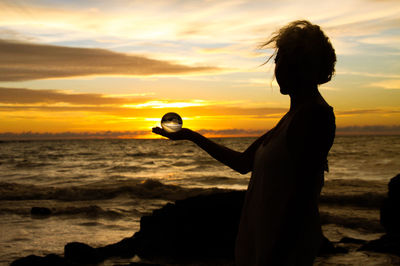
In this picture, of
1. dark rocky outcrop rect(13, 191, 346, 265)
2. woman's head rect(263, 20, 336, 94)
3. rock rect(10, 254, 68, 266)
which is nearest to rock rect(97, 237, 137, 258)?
dark rocky outcrop rect(13, 191, 346, 265)

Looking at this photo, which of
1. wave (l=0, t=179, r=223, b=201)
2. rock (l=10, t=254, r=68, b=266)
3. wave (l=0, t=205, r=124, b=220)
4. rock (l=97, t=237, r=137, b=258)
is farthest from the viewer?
wave (l=0, t=179, r=223, b=201)

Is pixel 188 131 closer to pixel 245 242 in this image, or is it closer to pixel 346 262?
pixel 245 242

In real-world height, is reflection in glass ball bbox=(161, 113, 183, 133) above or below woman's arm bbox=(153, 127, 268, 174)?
above

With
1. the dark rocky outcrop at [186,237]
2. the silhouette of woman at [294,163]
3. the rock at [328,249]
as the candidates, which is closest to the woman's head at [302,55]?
the silhouette of woman at [294,163]

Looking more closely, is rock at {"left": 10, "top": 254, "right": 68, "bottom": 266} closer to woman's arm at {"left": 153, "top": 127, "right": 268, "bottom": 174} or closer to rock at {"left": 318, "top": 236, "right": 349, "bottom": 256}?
rock at {"left": 318, "top": 236, "right": 349, "bottom": 256}

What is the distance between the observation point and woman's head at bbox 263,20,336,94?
170cm

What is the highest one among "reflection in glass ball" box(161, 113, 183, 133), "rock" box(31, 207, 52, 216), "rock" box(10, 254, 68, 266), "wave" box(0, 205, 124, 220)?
"reflection in glass ball" box(161, 113, 183, 133)

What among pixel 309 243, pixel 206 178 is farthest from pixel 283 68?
pixel 206 178

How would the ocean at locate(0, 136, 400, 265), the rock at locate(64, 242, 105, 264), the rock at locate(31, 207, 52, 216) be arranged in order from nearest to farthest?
the rock at locate(64, 242, 105, 264) < the ocean at locate(0, 136, 400, 265) < the rock at locate(31, 207, 52, 216)

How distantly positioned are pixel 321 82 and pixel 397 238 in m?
7.44

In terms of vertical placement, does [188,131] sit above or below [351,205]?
above

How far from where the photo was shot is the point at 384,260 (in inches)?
275

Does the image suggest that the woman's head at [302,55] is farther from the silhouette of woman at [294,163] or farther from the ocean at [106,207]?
the ocean at [106,207]

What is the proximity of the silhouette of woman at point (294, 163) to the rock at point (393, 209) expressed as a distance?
8123mm
